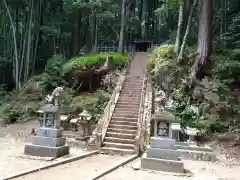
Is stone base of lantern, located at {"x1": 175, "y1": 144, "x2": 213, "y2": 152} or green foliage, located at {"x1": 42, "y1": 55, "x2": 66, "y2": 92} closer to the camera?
stone base of lantern, located at {"x1": 175, "y1": 144, "x2": 213, "y2": 152}

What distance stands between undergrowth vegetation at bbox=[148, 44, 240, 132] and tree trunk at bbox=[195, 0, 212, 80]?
1.35ft

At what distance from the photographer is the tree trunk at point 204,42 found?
57.0ft

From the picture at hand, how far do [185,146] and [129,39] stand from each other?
24.8 meters

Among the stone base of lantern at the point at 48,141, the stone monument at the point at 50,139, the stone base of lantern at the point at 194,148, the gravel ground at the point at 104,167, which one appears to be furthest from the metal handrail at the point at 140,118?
the stone base of lantern at the point at 48,141

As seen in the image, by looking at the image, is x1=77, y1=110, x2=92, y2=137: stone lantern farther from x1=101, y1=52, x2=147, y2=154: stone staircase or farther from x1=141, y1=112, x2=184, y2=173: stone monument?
x1=141, y1=112, x2=184, y2=173: stone monument

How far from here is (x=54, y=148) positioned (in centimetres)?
982

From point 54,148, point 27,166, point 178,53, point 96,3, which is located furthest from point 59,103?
point 96,3

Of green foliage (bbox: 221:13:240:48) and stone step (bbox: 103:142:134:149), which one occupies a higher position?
green foliage (bbox: 221:13:240:48)

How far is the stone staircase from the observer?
11875 millimetres

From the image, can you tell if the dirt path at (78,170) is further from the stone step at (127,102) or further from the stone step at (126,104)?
the stone step at (127,102)

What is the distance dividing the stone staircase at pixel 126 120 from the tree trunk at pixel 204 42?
3534mm

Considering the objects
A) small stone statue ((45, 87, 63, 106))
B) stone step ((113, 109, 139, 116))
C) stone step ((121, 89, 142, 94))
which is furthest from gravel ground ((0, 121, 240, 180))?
stone step ((121, 89, 142, 94))

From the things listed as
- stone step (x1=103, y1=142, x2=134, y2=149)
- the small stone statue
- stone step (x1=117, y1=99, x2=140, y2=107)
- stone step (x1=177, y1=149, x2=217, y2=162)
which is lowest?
stone step (x1=177, y1=149, x2=217, y2=162)

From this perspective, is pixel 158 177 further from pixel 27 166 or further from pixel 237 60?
pixel 237 60
